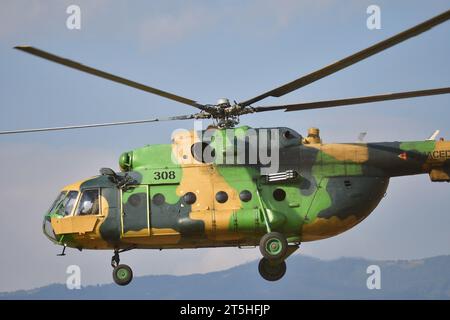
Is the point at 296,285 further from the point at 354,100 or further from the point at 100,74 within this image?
the point at 100,74

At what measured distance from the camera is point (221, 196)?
16.4 metres

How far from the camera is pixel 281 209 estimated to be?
1630 centimetres

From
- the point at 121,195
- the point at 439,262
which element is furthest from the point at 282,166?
the point at 439,262

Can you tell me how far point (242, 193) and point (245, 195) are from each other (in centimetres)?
8

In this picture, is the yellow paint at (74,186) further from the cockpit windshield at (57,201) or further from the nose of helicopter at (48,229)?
the nose of helicopter at (48,229)

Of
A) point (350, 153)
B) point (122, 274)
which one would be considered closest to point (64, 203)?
point (122, 274)

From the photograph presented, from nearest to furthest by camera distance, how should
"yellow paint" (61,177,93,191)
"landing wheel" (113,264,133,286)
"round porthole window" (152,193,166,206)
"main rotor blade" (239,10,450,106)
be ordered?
1. "main rotor blade" (239,10,450,106)
2. "round porthole window" (152,193,166,206)
3. "landing wheel" (113,264,133,286)
4. "yellow paint" (61,177,93,191)

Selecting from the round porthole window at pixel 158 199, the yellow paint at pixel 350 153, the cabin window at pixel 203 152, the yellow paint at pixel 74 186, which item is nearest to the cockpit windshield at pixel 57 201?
the yellow paint at pixel 74 186

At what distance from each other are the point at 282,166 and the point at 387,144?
2403 millimetres

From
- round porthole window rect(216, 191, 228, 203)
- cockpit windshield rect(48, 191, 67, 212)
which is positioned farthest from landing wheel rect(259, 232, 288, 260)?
cockpit windshield rect(48, 191, 67, 212)

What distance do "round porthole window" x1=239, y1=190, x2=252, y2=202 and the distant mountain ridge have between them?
2559 cm

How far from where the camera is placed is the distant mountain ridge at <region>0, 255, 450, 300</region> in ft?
175

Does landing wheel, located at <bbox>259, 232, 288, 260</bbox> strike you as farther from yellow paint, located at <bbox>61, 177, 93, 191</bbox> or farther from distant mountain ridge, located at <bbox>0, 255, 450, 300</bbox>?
distant mountain ridge, located at <bbox>0, 255, 450, 300</bbox>
